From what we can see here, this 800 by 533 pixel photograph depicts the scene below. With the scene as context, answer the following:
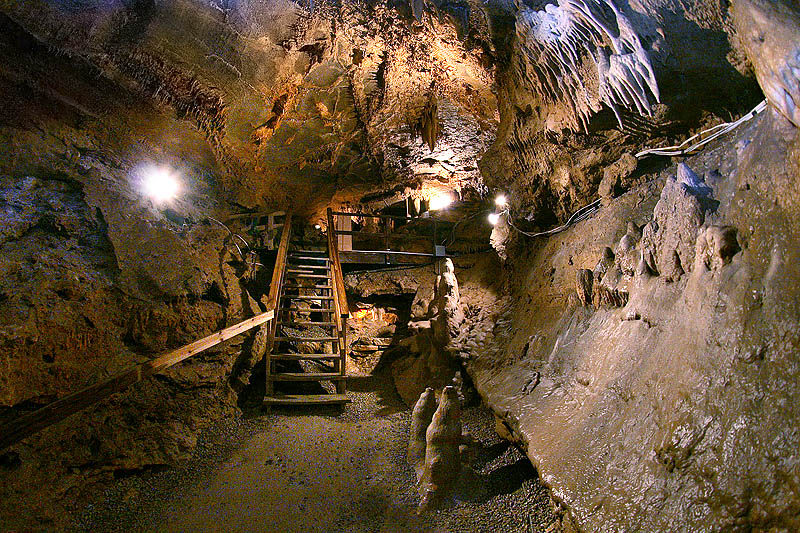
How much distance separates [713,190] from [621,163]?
193cm

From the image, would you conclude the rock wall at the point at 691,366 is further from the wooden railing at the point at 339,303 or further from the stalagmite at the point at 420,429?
the wooden railing at the point at 339,303

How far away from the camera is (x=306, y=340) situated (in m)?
6.60

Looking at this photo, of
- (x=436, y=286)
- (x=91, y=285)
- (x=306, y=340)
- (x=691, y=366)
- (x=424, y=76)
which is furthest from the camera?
(x=436, y=286)

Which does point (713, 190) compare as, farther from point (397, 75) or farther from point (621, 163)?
point (397, 75)

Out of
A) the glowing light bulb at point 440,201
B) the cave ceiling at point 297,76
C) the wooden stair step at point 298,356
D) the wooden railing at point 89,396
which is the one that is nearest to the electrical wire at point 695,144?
the cave ceiling at point 297,76

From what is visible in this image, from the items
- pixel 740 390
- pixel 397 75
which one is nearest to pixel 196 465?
pixel 740 390

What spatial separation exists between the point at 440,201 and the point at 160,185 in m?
7.67

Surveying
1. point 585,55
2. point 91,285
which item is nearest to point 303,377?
point 91,285

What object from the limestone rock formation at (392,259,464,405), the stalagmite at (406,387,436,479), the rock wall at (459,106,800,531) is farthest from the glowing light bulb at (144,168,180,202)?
the rock wall at (459,106,800,531)

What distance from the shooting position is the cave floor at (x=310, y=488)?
12.0ft

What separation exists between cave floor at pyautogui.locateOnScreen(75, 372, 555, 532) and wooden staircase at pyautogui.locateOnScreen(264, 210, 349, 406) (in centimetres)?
65

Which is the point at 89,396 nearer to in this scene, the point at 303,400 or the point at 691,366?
the point at 303,400

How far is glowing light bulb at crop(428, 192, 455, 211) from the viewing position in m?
12.0

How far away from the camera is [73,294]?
4188 millimetres
